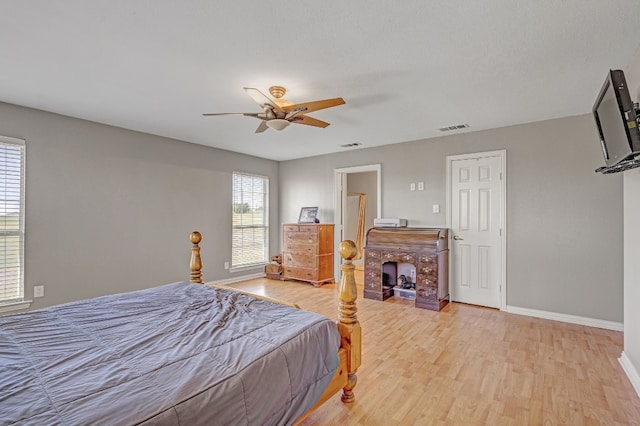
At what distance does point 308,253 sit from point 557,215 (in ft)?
12.2

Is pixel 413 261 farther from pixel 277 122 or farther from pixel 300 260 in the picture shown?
pixel 277 122

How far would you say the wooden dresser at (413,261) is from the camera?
4270mm

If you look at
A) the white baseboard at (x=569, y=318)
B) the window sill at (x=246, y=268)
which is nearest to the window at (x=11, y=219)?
the window sill at (x=246, y=268)

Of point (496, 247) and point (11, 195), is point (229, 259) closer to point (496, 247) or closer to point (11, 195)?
point (11, 195)

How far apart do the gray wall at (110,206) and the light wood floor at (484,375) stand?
9.10 feet

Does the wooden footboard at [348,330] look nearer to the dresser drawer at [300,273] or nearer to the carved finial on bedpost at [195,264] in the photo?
the carved finial on bedpost at [195,264]

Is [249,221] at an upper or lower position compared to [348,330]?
upper

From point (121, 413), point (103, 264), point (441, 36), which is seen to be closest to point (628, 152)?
point (441, 36)

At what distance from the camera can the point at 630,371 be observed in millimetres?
2441

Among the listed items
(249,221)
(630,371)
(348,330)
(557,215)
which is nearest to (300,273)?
(249,221)

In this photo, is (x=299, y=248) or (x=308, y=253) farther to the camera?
(x=299, y=248)

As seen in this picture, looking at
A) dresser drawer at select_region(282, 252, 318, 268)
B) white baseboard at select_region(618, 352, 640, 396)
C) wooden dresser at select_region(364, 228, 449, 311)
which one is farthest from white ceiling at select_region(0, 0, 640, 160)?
dresser drawer at select_region(282, 252, 318, 268)

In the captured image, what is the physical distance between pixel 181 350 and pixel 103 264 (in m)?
3.43

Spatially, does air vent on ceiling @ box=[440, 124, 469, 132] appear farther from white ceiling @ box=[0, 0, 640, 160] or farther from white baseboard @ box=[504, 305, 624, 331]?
white baseboard @ box=[504, 305, 624, 331]
